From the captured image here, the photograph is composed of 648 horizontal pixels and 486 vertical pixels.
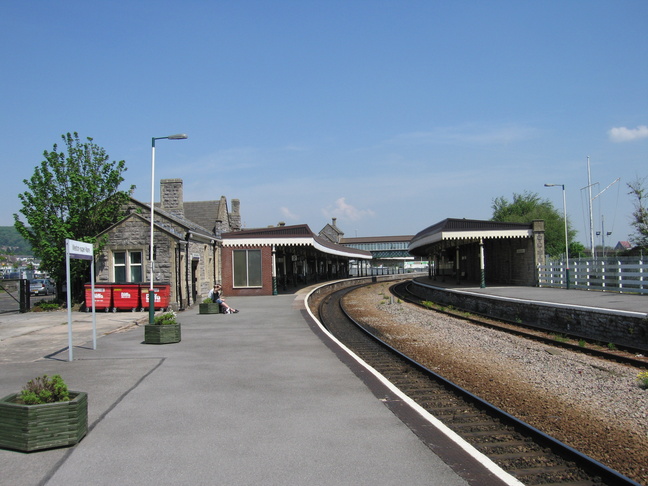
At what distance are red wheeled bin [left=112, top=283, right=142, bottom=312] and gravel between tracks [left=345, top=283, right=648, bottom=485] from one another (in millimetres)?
9756

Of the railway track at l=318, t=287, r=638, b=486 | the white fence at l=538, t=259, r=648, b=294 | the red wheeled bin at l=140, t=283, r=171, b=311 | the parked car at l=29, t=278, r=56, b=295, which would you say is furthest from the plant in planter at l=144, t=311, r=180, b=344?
the parked car at l=29, t=278, r=56, b=295

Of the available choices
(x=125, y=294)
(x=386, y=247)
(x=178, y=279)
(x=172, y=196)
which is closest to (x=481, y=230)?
(x=178, y=279)

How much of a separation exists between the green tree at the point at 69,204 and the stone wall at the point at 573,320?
16089 mm

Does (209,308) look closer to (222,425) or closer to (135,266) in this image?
(135,266)

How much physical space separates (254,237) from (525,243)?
14.9 m

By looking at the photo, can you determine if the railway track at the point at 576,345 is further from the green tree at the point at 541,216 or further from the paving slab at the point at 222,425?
the green tree at the point at 541,216

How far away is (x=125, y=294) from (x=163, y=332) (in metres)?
9.45

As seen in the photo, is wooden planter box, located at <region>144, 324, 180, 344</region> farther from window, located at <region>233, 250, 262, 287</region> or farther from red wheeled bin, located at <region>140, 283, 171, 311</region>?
window, located at <region>233, 250, 262, 287</region>

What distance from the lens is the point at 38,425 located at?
5.25m

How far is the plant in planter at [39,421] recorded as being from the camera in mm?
5219

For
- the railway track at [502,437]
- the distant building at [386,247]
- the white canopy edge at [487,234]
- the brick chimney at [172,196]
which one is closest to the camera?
the railway track at [502,437]

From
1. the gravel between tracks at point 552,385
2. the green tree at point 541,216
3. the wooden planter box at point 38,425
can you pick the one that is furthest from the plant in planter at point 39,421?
the green tree at point 541,216

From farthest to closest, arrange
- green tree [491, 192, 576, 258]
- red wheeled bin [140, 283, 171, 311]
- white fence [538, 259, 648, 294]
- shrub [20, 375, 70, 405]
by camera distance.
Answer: green tree [491, 192, 576, 258], white fence [538, 259, 648, 294], red wheeled bin [140, 283, 171, 311], shrub [20, 375, 70, 405]

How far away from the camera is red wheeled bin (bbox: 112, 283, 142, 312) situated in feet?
69.0
